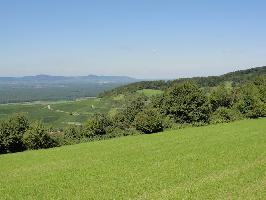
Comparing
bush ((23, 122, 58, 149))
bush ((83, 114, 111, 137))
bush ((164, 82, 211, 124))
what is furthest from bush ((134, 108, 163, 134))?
bush ((23, 122, 58, 149))

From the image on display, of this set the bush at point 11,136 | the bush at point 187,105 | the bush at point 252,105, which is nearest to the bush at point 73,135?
the bush at point 11,136

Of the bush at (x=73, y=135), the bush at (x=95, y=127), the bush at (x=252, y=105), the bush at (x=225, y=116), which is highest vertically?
the bush at (x=252, y=105)

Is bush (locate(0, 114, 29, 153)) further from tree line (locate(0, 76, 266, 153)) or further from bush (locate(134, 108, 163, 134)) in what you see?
bush (locate(134, 108, 163, 134))

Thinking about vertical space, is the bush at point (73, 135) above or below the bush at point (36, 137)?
below

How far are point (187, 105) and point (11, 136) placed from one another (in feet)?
143

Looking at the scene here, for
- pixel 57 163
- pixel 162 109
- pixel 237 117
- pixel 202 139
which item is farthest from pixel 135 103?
pixel 57 163

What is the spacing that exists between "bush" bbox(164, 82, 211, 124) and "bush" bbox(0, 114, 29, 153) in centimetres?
3763

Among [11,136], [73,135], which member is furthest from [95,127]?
[11,136]

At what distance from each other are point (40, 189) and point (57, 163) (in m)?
16.7

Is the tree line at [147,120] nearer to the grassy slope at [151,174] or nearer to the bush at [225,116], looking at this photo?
the bush at [225,116]

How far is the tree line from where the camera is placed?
8094cm

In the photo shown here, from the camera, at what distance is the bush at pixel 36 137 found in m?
79.8

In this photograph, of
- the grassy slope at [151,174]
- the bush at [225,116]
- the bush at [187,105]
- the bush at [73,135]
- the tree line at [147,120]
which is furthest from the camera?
the bush at [187,105]

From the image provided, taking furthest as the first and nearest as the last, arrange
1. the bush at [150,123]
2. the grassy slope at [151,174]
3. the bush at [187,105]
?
the bush at [187,105], the bush at [150,123], the grassy slope at [151,174]
